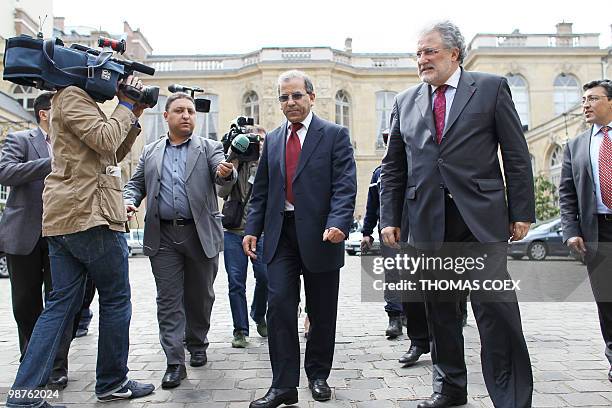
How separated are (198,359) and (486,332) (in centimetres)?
247

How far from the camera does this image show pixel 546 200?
2253 centimetres

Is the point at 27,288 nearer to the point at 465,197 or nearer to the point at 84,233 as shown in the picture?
the point at 84,233

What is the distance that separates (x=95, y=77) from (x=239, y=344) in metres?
2.89

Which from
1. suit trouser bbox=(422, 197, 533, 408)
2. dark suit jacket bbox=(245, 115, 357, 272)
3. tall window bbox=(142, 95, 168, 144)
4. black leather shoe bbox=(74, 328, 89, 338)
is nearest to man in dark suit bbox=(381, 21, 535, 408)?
suit trouser bbox=(422, 197, 533, 408)

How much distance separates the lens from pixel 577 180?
4387 millimetres

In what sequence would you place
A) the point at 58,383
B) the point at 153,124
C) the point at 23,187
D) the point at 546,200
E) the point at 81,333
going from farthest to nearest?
the point at 153,124 < the point at 546,200 < the point at 81,333 < the point at 23,187 < the point at 58,383

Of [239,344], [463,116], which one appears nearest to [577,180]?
[463,116]

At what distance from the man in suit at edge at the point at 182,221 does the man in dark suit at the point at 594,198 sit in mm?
2835

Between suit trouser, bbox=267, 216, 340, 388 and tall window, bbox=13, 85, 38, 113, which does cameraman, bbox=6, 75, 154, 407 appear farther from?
tall window, bbox=13, 85, 38, 113

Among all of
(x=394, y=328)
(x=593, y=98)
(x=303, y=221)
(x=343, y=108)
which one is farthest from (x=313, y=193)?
(x=343, y=108)

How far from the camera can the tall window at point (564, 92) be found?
3181cm

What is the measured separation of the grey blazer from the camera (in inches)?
167

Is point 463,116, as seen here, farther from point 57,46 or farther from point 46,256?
point 46,256

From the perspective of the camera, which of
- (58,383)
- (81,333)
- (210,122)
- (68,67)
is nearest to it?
(68,67)
